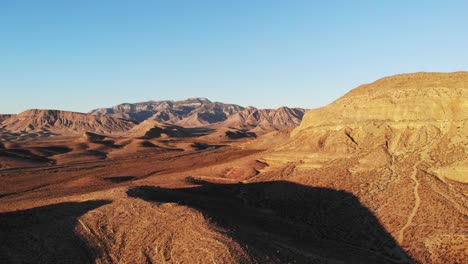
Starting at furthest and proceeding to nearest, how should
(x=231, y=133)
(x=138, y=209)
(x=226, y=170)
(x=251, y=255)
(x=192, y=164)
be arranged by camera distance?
(x=231, y=133) < (x=192, y=164) < (x=226, y=170) < (x=138, y=209) < (x=251, y=255)

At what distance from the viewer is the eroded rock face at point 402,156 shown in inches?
1144

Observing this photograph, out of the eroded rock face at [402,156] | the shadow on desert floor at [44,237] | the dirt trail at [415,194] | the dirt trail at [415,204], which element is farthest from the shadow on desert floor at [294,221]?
the shadow on desert floor at [44,237]

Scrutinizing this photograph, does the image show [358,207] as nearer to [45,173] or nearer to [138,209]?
[138,209]

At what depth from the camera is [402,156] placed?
1598 inches

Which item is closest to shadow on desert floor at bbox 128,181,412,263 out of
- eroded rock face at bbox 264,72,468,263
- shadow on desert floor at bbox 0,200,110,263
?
eroded rock face at bbox 264,72,468,263

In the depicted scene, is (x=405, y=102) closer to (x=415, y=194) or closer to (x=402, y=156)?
(x=402, y=156)

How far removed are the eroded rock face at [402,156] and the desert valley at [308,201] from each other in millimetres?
124

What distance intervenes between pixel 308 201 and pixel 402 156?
35.8ft

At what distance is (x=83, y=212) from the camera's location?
27609 mm

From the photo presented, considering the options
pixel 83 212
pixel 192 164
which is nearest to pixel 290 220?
pixel 83 212

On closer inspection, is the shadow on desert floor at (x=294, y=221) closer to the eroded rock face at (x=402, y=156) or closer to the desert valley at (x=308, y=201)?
the desert valley at (x=308, y=201)

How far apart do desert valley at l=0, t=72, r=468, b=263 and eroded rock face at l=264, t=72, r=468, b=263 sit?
0.12 metres

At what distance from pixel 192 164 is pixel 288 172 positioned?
30.4 meters

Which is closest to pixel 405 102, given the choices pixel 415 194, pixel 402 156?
pixel 402 156
